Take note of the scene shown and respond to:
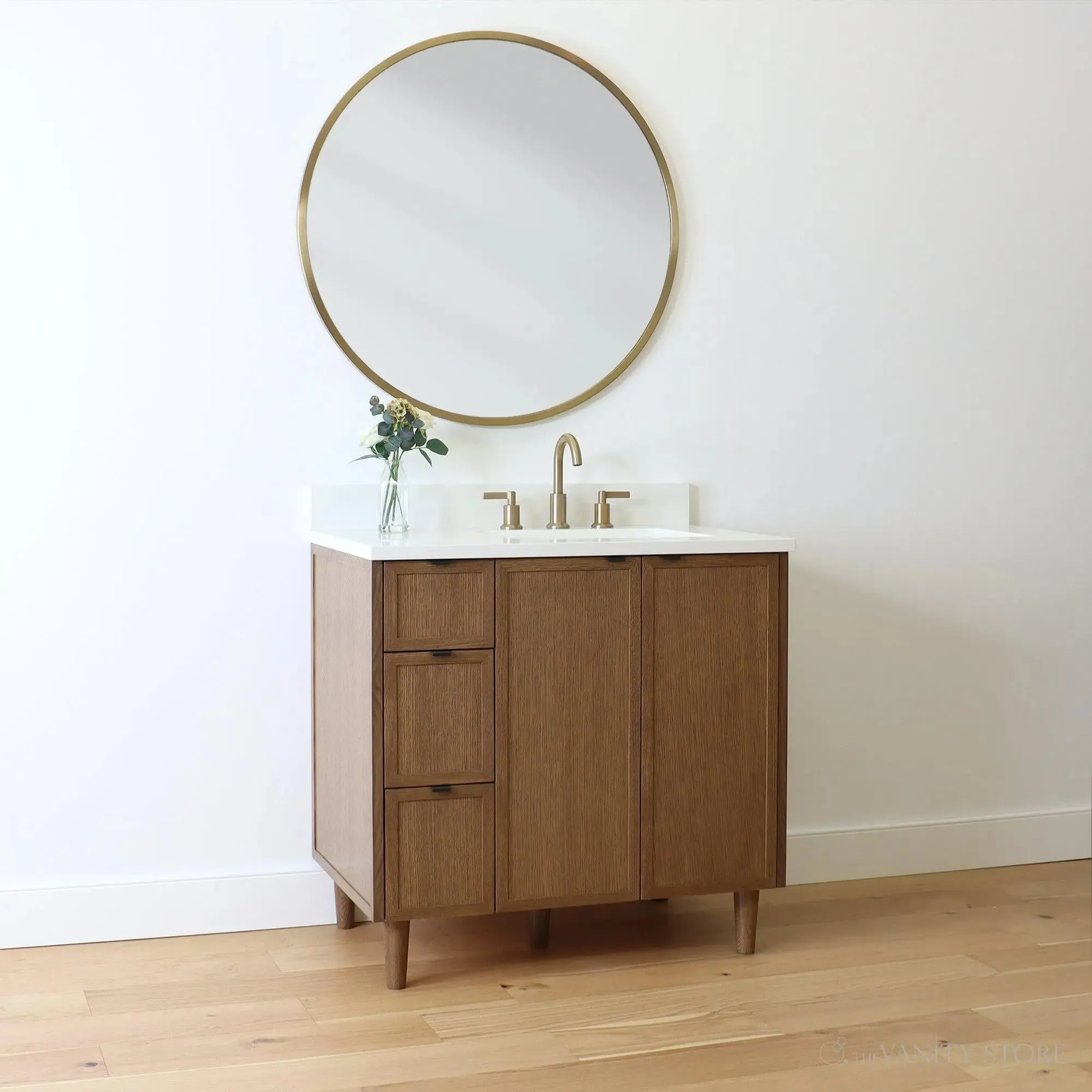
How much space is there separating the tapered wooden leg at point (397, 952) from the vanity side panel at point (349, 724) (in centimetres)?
7

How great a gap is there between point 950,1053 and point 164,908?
1472mm

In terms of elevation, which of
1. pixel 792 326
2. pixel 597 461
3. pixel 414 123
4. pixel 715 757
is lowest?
pixel 715 757

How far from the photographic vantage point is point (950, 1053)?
1.99 m

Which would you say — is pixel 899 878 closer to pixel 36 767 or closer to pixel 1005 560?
pixel 1005 560

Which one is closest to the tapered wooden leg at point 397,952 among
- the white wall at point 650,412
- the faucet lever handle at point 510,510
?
the white wall at point 650,412

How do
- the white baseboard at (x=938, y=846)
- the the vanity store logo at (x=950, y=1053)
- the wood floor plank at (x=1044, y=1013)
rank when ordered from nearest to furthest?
the the vanity store logo at (x=950, y=1053) → the wood floor plank at (x=1044, y=1013) → the white baseboard at (x=938, y=846)

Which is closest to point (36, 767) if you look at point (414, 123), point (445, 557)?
point (445, 557)

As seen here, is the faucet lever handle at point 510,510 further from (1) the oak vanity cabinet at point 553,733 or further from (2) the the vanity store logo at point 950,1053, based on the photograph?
(2) the the vanity store logo at point 950,1053

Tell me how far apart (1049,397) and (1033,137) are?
610 millimetres

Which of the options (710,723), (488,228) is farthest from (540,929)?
(488,228)

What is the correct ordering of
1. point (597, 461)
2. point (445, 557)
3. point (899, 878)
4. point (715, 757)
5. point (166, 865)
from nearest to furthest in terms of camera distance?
point (445, 557)
point (715, 757)
point (166, 865)
point (597, 461)
point (899, 878)

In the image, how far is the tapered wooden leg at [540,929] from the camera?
8.00 ft

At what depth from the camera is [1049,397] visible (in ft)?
10.2

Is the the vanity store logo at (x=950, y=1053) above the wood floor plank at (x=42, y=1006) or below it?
above
